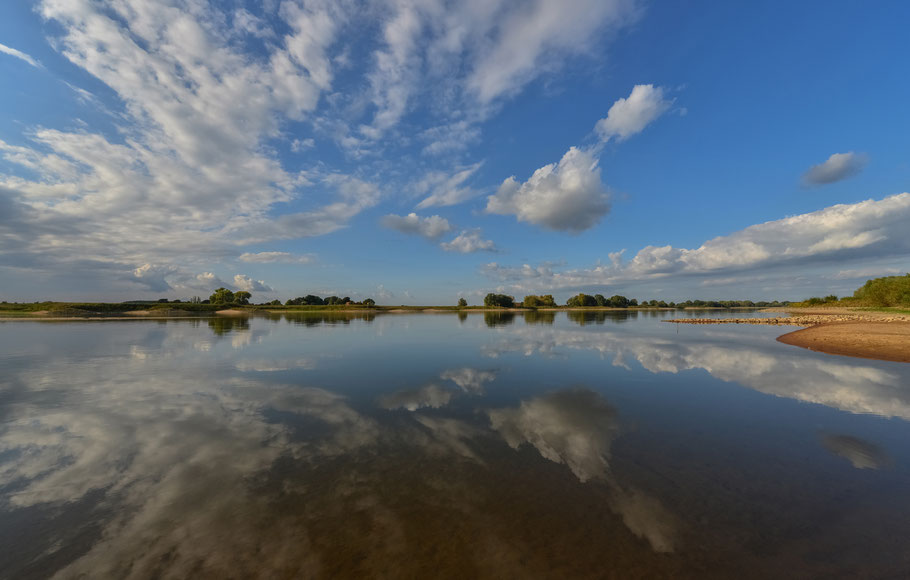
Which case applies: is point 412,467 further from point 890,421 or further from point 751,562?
point 890,421

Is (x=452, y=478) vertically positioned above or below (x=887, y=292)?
below

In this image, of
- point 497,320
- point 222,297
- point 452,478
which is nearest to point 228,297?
point 222,297

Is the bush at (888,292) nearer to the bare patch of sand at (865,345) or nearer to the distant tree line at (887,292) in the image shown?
the distant tree line at (887,292)

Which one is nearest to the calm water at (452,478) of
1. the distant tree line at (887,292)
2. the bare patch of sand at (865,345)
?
the bare patch of sand at (865,345)

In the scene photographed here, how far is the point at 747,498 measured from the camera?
8562 millimetres

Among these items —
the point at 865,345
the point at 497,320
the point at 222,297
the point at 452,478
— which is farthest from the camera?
the point at 222,297

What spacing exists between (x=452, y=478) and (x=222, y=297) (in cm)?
21616

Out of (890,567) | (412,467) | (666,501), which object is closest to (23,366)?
(412,467)

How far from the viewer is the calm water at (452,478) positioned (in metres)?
6.34

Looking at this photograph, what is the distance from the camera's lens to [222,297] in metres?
184

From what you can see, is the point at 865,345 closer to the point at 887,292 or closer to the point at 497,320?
the point at 497,320

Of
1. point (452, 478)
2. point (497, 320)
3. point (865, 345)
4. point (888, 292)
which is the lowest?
point (452, 478)

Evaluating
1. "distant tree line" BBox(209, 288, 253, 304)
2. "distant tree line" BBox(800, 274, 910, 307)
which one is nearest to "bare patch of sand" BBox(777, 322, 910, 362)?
"distant tree line" BBox(800, 274, 910, 307)

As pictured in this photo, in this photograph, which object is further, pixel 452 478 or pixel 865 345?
pixel 865 345
